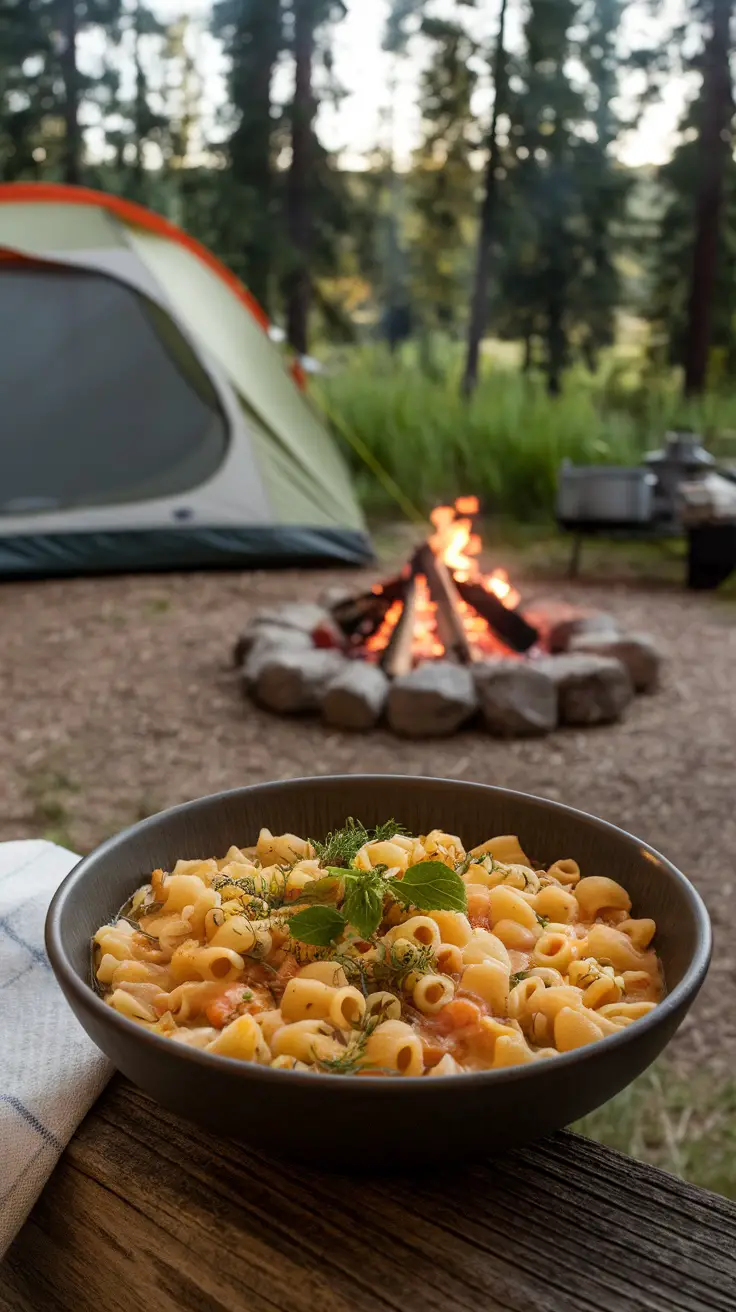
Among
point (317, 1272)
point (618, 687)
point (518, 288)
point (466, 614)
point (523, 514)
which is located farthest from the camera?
point (518, 288)

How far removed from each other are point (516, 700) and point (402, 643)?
1.88 ft

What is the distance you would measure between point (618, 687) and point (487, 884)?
116 inches

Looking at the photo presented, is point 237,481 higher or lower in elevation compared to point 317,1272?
lower

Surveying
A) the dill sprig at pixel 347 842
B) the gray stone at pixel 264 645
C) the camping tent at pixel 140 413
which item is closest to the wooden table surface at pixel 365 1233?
the dill sprig at pixel 347 842

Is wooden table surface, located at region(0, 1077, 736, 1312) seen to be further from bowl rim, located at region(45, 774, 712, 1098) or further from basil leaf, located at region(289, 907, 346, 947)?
basil leaf, located at region(289, 907, 346, 947)

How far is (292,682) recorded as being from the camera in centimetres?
400

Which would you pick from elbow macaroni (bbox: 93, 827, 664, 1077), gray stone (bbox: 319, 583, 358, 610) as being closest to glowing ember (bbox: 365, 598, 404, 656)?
gray stone (bbox: 319, 583, 358, 610)

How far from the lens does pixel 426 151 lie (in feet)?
39.6

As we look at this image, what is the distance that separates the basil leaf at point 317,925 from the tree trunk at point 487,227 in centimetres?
974

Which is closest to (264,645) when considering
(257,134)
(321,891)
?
(321,891)

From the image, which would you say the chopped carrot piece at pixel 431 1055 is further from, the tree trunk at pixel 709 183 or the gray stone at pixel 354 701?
the tree trunk at pixel 709 183

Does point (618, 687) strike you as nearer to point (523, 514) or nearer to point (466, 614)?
point (466, 614)

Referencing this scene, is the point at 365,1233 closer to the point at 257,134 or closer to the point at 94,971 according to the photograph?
the point at 94,971

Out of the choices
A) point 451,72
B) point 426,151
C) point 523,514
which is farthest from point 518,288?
point 523,514
